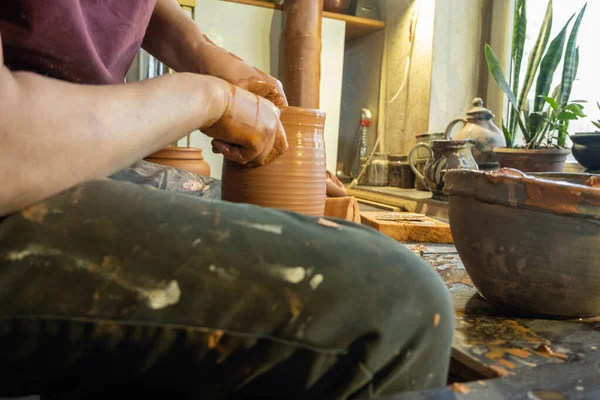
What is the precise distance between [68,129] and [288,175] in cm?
57

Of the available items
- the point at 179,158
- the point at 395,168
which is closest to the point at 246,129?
the point at 179,158

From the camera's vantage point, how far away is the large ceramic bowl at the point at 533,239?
736 millimetres

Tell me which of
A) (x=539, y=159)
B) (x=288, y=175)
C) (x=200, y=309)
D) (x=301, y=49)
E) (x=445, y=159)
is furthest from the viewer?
(x=301, y=49)

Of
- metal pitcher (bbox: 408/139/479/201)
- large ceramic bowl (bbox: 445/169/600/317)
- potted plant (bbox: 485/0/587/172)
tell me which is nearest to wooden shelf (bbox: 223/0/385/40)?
potted plant (bbox: 485/0/587/172)

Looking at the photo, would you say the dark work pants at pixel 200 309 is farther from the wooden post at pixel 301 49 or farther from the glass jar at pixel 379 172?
the glass jar at pixel 379 172

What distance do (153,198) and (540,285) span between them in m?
0.64

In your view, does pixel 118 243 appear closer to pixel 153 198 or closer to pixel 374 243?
pixel 153 198

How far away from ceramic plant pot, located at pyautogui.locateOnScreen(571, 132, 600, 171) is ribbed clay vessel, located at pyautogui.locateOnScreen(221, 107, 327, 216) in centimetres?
142

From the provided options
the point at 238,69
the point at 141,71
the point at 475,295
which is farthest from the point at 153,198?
the point at 141,71

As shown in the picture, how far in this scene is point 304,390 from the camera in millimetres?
462

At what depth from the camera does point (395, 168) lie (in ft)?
10.0

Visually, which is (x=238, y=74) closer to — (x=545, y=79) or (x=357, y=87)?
(x=545, y=79)

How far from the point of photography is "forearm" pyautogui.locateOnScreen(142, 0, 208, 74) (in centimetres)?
102

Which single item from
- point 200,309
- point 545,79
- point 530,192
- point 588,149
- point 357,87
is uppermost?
point 357,87
